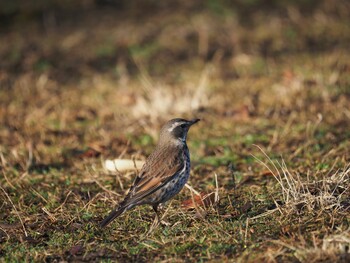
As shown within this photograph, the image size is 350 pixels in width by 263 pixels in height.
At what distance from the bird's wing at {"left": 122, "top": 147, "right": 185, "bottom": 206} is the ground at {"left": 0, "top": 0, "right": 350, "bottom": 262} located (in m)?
0.35

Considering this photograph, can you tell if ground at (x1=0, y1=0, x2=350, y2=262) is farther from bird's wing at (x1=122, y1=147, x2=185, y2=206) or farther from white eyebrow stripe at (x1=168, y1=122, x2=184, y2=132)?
white eyebrow stripe at (x1=168, y1=122, x2=184, y2=132)

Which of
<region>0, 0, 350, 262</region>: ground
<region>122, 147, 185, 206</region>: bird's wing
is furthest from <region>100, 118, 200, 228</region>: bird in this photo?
<region>0, 0, 350, 262</region>: ground

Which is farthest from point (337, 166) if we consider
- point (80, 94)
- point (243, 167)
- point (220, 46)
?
point (220, 46)

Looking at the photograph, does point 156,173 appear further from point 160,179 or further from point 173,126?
point 173,126

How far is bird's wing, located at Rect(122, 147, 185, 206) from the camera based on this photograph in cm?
640

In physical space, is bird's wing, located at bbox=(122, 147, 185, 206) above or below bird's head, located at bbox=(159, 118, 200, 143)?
below

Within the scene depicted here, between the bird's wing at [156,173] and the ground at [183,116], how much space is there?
0.35 metres

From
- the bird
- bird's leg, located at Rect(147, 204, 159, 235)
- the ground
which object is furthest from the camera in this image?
the bird

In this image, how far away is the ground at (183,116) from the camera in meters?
6.08

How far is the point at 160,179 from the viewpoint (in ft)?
21.6

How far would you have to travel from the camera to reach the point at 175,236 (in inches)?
241

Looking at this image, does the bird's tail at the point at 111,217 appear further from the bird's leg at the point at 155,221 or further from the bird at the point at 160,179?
the bird's leg at the point at 155,221

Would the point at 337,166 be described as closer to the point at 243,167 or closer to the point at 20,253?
the point at 243,167

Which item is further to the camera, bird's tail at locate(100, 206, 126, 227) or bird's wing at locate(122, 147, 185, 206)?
bird's wing at locate(122, 147, 185, 206)
